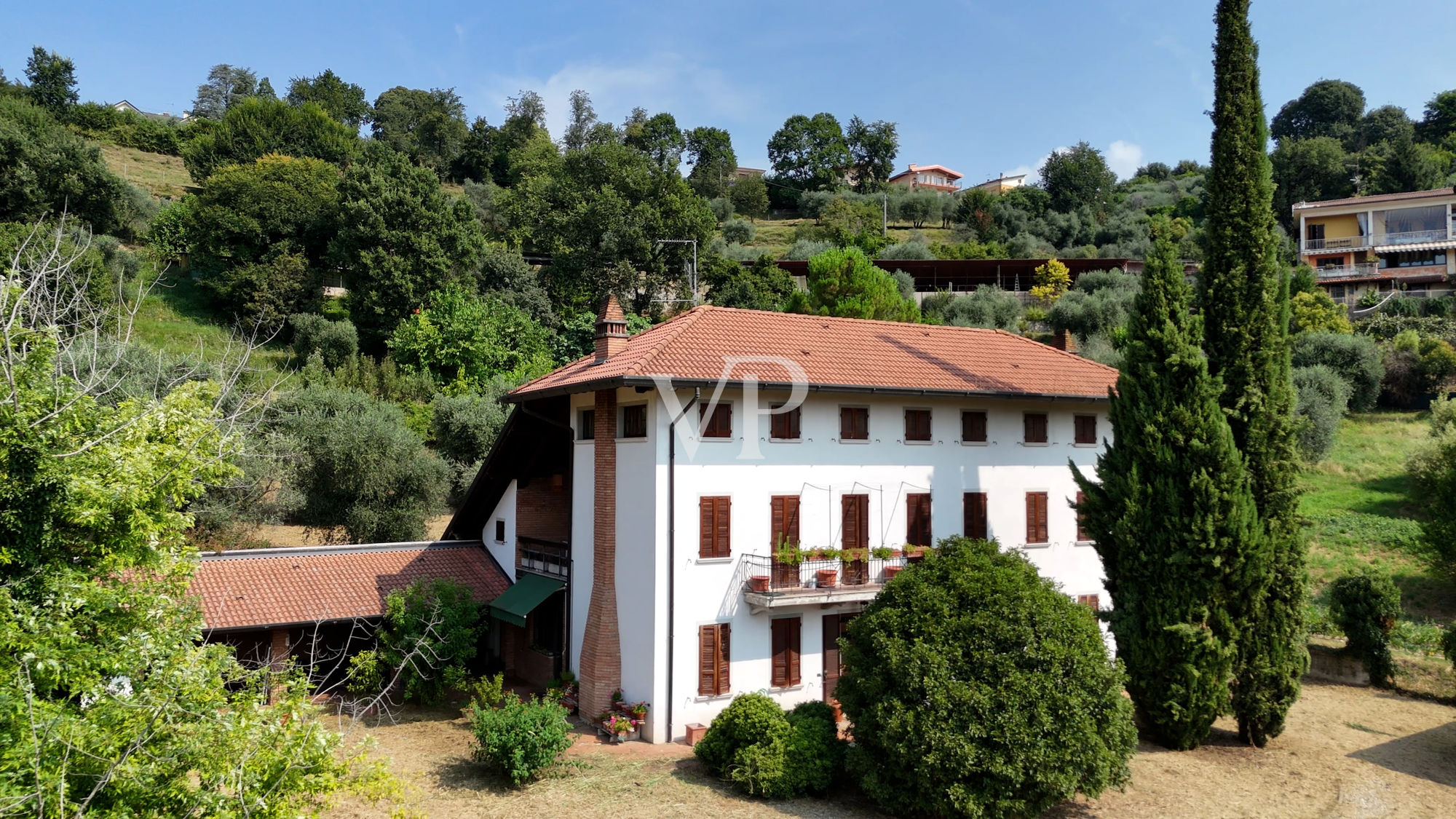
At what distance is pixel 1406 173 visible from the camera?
70.1 meters

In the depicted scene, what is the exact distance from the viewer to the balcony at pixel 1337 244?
204ft

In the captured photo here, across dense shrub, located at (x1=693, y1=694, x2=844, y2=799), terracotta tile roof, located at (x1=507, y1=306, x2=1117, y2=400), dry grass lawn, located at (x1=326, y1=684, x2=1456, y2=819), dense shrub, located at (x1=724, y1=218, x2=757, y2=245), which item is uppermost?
dense shrub, located at (x1=724, y1=218, x2=757, y2=245)

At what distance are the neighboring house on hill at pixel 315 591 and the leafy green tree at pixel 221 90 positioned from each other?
376ft

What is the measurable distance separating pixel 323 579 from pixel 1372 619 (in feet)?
87.1

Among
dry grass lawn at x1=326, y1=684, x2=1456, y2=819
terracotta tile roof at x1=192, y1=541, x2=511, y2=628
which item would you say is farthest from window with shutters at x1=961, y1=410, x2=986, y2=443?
terracotta tile roof at x1=192, y1=541, x2=511, y2=628

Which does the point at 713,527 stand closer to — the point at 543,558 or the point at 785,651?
the point at 785,651

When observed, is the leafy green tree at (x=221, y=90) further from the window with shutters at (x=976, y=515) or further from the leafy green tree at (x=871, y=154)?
Result: the window with shutters at (x=976, y=515)

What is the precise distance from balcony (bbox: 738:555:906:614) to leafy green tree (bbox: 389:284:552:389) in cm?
2554

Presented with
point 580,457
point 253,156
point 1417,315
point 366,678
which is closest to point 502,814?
point 366,678

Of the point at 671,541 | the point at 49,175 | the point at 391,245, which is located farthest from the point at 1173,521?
the point at 49,175

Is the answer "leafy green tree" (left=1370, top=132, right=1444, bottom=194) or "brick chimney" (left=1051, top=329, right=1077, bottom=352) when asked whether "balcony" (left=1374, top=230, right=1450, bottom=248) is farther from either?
"brick chimney" (left=1051, top=329, right=1077, bottom=352)

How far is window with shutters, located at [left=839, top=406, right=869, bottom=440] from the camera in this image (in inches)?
796

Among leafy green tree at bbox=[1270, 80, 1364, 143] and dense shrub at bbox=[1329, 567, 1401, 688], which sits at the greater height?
leafy green tree at bbox=[1270, 80, 1364, 143]

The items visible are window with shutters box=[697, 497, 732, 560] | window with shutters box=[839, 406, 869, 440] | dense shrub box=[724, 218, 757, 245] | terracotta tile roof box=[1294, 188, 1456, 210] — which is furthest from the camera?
dense shrub box=[724, 218, 757, 245]
